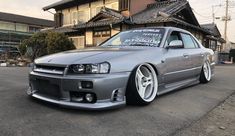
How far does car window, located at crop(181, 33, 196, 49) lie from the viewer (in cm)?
508

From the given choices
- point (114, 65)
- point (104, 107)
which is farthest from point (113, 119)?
point (114, 65)

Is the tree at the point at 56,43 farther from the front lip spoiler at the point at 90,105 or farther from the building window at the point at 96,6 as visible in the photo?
the front lip spoiler at the point at 90,105

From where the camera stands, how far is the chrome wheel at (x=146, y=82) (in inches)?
142

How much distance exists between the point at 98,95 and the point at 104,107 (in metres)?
0.16

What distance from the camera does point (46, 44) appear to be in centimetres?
1551

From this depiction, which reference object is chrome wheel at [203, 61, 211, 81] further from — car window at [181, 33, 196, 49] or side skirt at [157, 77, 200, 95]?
car window at [181, 33, 196, 49]

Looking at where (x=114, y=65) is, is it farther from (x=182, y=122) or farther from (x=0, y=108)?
(x=0, y=108)

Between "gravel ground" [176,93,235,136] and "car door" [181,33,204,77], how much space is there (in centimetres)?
144

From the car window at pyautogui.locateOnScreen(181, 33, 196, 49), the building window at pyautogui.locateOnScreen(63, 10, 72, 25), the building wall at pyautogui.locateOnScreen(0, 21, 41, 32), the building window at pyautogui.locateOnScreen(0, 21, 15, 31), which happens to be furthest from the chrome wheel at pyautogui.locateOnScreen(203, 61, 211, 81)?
the building window at pyautogui.locateOnScreen(0, 21, 15, 31)

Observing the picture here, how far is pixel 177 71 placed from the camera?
4.43m

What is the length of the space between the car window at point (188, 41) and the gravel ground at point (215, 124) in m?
1.73

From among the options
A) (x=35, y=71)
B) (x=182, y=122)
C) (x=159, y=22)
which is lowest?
(x=182, y=122)

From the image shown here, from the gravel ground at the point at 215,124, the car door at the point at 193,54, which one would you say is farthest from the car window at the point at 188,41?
the gravel ground at the point at 215,124

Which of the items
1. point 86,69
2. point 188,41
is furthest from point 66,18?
point 86,69
